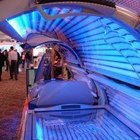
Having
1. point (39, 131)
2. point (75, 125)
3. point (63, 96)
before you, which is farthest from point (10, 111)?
point (39, 131)

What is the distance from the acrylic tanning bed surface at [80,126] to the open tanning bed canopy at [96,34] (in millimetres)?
462

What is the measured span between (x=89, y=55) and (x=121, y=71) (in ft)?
3.98

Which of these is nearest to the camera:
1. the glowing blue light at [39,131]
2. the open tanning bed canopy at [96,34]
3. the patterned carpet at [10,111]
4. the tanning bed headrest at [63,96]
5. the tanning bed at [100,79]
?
the open tanning bed canopy at [96,34]

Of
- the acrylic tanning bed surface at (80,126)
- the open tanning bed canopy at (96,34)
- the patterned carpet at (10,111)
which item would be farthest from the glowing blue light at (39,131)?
the open tanning bed canopy at (96,34)

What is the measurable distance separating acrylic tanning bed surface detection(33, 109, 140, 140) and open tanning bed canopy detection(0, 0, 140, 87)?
0.46 m

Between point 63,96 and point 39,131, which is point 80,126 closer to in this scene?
point 39,131

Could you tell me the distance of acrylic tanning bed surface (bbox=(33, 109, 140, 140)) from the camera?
290 centimetres

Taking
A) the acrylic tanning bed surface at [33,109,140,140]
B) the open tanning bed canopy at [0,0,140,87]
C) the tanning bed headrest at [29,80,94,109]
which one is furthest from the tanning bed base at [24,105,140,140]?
the open tanning bed canopy at [0,0,140,87]

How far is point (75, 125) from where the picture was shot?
335 centimetres

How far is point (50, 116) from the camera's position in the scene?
3.69 metres

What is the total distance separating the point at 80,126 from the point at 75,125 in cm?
Result: 7

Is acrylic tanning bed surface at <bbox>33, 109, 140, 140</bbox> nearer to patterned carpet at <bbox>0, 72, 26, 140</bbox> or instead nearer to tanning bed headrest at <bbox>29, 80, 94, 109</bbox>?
tanning bed headrest at <bbox>29, 80, 94, 109</bbox>

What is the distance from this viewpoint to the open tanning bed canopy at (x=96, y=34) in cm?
172

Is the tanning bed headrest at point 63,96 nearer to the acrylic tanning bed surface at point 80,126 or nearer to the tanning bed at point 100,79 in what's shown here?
the tanning bed at point 100,79
